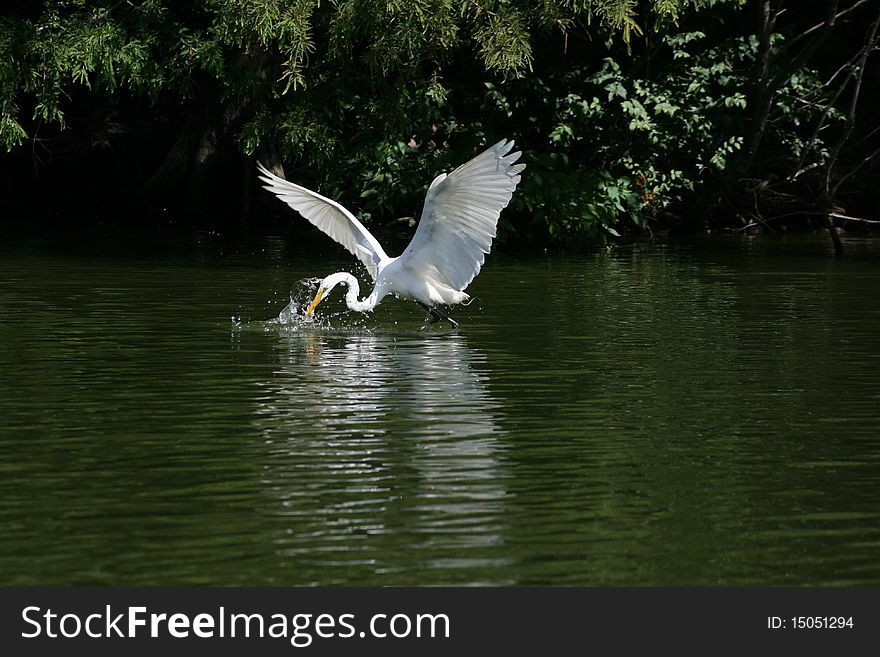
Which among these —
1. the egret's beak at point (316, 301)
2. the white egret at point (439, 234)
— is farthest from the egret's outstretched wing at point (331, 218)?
the egret's beak at point (316, 301)

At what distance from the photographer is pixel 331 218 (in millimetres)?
15102

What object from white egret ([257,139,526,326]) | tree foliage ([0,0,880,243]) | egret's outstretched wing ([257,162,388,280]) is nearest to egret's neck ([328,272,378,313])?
white egret ([257,139,526,326])

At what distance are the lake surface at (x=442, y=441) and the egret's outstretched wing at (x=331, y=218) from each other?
66 centimetres

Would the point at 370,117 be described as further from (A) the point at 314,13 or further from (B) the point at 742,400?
(B) the point at 742,400

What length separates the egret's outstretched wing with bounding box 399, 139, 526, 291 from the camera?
42.2 feet

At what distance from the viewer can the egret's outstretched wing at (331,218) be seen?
14695 mm

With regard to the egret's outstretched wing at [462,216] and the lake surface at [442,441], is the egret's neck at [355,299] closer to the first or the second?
the lake surface at [442,441]

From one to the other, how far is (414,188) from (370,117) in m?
1.17

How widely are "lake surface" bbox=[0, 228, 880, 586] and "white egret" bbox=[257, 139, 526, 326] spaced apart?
0.37 meters

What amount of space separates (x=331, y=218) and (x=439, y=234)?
177 cm

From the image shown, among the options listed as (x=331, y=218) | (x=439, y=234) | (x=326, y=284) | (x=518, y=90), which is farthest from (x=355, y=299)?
(x=518, y=90)

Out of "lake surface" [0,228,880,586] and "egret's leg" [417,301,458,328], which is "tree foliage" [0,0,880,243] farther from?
"egret's leg" [417,301,458,328]

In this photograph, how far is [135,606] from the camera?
5.83 metres

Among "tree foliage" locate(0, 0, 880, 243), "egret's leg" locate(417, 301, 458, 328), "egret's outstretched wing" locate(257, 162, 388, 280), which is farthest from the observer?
"tree foliage" locate(0, 0, 880, 243)
